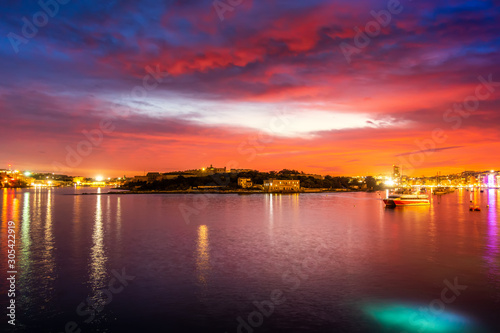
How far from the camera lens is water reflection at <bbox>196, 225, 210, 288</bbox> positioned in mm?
19047

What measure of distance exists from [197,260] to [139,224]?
77.4 ft

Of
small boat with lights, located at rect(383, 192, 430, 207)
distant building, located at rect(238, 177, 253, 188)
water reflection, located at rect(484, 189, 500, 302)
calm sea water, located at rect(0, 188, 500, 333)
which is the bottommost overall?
water reflection, located at rect(484, 189, 500, 302)

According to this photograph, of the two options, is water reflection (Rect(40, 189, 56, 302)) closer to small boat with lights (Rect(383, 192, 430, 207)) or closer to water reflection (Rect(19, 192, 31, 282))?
water reflection (Rect(19, 192, 31, 282))

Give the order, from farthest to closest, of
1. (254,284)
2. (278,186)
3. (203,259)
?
1. (278,186)
2. (203,259)
3. (254,284)

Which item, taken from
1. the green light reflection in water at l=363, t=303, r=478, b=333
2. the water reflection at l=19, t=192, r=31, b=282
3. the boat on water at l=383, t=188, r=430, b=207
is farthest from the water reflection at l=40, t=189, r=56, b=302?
the boat on water at l=383, t=188, r=430, b=207

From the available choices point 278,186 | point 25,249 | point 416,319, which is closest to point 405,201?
point 416,319

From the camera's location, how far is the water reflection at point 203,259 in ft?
62.5

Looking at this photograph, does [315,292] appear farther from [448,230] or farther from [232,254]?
[448,230]

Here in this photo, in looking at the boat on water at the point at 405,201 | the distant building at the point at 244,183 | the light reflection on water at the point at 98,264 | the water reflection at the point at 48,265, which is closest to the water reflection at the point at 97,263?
the light reflection on water at the point at 98,264

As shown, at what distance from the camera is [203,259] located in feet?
78.4

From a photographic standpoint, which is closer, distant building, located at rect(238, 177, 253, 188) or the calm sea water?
the calm sea water

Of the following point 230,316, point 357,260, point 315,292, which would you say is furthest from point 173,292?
point 357,260

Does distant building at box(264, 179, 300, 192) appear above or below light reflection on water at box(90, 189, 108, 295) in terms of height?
above

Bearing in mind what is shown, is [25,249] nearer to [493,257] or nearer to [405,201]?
[493,257]
